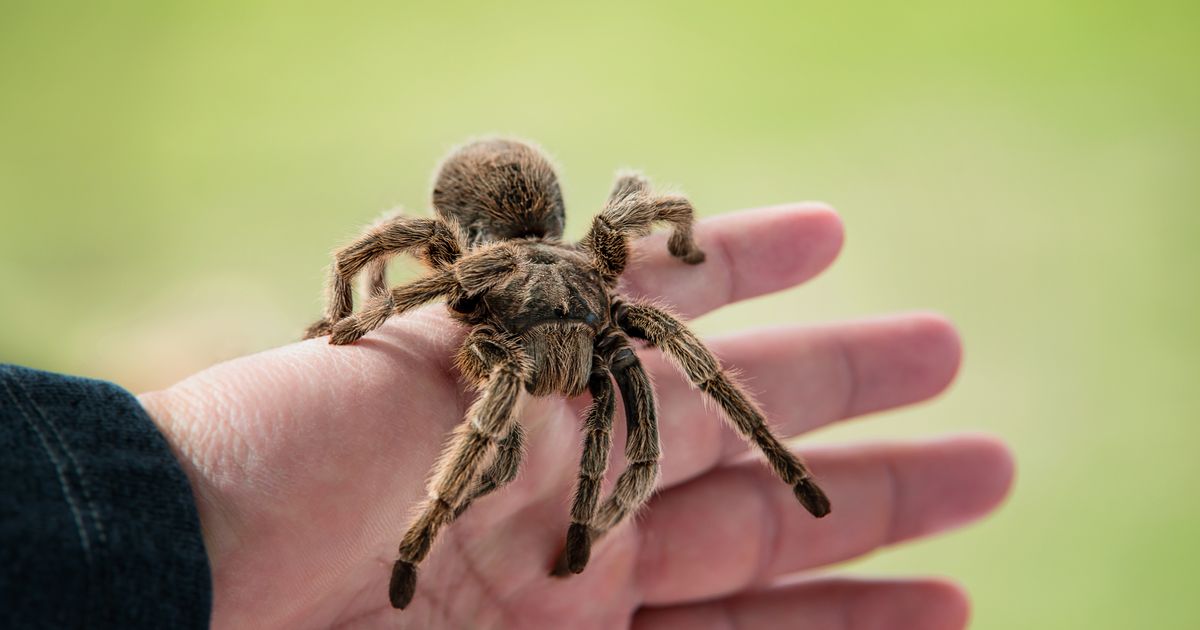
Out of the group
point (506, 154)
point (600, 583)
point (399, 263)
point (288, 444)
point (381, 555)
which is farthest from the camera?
point (506, 154)

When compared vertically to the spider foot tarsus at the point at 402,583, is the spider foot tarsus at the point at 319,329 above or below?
above

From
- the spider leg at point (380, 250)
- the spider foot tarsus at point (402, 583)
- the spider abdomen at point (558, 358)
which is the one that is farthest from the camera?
the spider leg at point (380, 250)

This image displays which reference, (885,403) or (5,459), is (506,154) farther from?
(5,459)

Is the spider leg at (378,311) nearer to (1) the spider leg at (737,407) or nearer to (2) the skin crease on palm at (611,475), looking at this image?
(2) the skin crease on palm at (611,475)

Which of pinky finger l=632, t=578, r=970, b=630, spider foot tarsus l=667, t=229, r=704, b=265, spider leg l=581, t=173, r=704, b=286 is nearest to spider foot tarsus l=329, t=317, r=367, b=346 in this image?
spider leg l=581, t=173, r=704, b=286

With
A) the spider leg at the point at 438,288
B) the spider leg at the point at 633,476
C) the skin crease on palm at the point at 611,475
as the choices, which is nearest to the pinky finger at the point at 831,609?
the skin crease on palm at the point at 611,475

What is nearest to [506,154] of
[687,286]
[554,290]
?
[687,286]

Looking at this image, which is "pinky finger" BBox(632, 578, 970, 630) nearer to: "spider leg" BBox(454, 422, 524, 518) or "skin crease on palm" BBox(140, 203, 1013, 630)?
"skin crease on palm" BBox(140, 203, 1013, 630)
